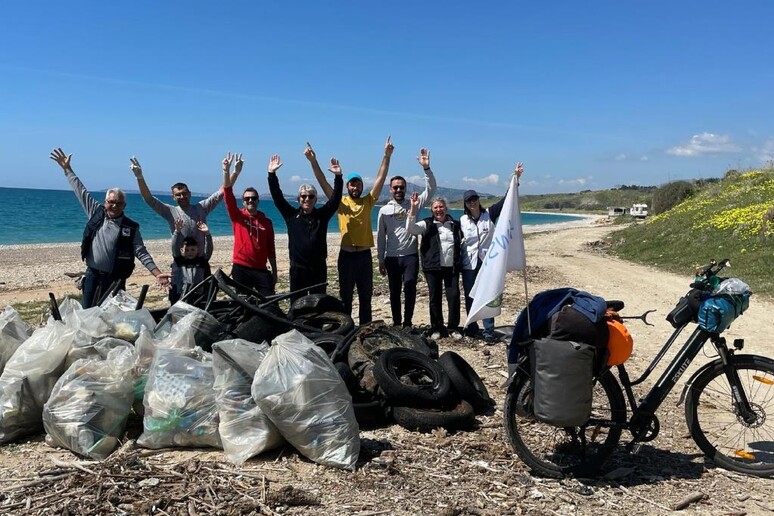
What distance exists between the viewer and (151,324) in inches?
211

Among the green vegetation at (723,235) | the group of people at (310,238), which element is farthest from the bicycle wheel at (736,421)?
the green vegetation at (723,235)

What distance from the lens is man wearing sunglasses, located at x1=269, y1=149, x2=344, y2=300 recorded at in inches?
277

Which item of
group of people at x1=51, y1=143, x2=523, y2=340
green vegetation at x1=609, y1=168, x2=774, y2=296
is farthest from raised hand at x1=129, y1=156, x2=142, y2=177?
green vegetation at x1=609, y1=168, x2=774, y2=296

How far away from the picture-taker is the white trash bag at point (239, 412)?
13.2ft

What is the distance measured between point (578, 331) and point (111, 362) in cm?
347

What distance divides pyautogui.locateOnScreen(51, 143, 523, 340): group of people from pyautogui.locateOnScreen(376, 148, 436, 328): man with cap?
14 millimetres

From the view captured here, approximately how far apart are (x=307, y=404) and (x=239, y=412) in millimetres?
526

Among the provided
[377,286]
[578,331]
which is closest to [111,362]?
[578,331]

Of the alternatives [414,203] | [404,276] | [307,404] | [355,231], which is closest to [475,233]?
[414,203]

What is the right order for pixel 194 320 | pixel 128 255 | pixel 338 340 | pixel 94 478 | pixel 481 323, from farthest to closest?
pixel 481 323 < pixel 128 255 < pixel 338 340 < pixel 194 320 < pixel 94 478

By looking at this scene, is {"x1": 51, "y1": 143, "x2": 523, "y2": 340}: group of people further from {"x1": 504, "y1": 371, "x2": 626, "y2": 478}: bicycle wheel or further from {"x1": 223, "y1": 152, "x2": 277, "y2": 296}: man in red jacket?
{"x1": 504, "y1": 371, "x2": 626, "y2": 478}: bicycle wheel

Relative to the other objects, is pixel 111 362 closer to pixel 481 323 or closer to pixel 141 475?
pixel 141 475

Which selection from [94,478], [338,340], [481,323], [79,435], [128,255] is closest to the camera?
[94,478]

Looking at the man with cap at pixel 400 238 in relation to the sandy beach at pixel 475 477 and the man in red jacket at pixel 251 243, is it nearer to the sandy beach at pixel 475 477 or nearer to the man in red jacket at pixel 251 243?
the man in red jacket at pixel 251 243
